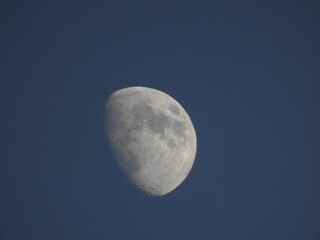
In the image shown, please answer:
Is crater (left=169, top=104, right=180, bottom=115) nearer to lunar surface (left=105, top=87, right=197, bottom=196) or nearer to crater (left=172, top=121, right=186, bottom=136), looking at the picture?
lunar surface (left=105, top=87, right=197, bottom=196)

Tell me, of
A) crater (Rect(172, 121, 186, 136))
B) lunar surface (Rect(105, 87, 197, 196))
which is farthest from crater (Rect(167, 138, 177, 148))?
crater (Rect(172, 121, 186, 136))

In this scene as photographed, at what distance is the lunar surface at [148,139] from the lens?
8555mm

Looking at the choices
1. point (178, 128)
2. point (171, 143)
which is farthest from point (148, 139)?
point (178, 128)

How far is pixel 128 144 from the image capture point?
8.52m

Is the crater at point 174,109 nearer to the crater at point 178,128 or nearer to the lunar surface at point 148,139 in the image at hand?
the lunar surface at point 148,139

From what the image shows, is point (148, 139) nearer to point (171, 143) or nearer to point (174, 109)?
point (171, 143)

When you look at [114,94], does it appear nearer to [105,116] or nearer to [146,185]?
[105,116]

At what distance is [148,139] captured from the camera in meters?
8.52

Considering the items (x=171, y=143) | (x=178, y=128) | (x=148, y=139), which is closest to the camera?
(x=148, y=139)

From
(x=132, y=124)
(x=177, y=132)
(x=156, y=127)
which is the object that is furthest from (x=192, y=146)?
(x=132, y=124)

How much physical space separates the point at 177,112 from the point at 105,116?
2.40 m

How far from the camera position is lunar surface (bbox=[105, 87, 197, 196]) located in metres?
8.55

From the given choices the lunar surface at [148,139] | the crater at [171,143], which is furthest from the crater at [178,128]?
the crater at [171,143]

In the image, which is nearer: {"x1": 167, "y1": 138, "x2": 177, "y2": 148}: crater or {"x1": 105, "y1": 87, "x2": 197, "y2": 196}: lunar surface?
{"x1": 105, "y1": 87, "x2": 197, "y2": 196}: lunar surface
